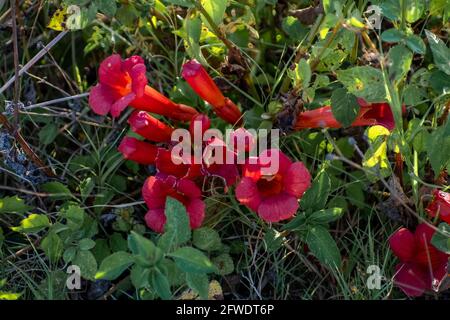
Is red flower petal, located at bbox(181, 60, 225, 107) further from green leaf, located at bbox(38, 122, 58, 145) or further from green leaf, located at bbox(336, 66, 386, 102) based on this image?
green leaf, located at bbox(38, 122, 58, 145)

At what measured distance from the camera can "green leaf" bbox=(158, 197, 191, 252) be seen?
1.64 m

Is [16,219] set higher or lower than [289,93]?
lower

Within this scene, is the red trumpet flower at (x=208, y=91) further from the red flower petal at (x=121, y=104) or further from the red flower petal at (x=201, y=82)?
the red flower petal at (x=121, y=104)

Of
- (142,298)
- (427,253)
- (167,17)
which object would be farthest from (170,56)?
(427,253)

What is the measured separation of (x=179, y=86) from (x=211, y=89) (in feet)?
0.85

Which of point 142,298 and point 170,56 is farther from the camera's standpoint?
point 170,56

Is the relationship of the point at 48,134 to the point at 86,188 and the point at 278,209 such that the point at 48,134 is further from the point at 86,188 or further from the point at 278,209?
the point at 278,209

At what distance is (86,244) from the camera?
6.10ft

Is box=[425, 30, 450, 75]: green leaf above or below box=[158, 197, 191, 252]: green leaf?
above

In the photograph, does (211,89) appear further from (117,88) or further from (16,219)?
(16,219)

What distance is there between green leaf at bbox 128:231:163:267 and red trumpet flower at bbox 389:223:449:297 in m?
0.62

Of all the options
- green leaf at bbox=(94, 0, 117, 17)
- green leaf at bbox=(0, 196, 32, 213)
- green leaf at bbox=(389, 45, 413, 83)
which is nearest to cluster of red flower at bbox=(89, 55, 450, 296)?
green leaf at bbox=(94, 0, 117, 17)

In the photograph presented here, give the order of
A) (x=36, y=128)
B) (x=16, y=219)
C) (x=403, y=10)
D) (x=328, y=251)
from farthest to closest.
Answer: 1. (x=36, y=128)
2. (x=16, y=219)
3. (x=328, y=251)
4. (x=403, y=10)

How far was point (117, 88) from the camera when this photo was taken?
74.4 inches
